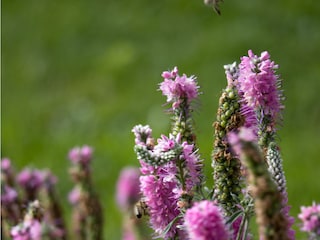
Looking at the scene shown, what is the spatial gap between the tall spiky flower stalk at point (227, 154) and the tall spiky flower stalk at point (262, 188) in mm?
415

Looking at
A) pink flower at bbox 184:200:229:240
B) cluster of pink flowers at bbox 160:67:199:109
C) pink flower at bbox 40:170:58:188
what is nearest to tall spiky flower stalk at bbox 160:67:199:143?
cluster of pink flowers at bbox 160:67:199:109

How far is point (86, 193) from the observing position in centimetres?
323

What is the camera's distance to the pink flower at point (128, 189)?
4676 mm

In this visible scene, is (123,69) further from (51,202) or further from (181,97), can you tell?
(181,97)

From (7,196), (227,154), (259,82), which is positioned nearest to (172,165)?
(227,154)

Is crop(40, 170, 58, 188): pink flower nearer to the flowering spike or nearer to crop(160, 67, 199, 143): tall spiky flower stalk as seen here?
crop(160, 67, 199, 143): tall spiky flower stalk

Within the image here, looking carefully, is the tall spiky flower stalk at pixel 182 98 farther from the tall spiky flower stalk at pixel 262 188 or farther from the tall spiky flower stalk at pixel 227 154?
the tall spiky flower stalk at pixel 262 188

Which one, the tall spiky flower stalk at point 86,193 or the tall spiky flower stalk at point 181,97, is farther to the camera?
the tall spiky flower stalk at point 86,193

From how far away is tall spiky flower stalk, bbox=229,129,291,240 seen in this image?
1437 millimetres

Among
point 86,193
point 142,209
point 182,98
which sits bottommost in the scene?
point 142,209

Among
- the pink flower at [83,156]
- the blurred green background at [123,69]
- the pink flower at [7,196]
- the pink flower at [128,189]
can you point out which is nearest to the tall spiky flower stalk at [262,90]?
the pink flower at [7,196]

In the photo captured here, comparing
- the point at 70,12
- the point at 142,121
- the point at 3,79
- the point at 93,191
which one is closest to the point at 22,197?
the point at 93,191

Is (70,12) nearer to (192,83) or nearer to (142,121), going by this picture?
(142,121)

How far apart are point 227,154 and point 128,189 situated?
2.78 meters
